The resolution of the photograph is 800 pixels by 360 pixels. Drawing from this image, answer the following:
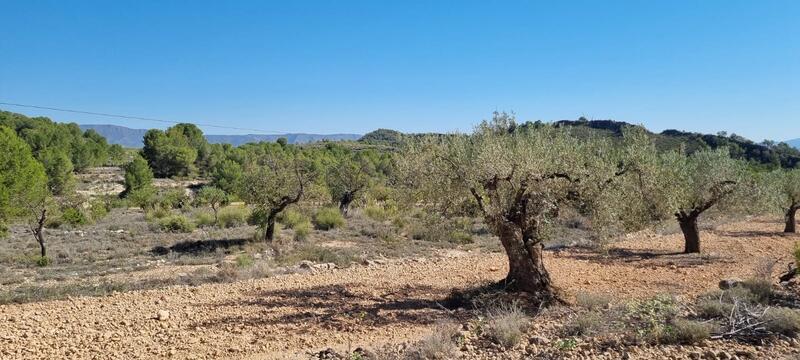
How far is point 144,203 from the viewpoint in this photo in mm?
43875

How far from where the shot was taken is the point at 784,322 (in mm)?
7234

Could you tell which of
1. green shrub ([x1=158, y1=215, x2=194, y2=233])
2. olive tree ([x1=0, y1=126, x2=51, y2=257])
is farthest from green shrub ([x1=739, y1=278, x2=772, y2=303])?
green shrub ([x1=158, y1=215, x2=194, y2=233])

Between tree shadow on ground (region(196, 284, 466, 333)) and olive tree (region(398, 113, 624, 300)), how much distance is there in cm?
205

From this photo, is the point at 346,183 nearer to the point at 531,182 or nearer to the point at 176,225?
the point at 176,225

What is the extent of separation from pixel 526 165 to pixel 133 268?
43.5 feet

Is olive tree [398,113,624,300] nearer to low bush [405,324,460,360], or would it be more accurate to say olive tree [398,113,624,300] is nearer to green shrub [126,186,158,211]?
low bush [405,324,460,360]

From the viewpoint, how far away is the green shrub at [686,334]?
6996mm

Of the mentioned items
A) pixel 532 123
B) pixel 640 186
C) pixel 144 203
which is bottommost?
pixel 144 203

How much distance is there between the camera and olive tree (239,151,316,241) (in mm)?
22703

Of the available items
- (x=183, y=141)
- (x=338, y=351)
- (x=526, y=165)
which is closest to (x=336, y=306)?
(x=338, y=351)

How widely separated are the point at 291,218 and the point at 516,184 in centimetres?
1988

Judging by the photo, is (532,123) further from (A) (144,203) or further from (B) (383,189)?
(A) (144,203)

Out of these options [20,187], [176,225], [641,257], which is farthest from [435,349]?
[176,225]

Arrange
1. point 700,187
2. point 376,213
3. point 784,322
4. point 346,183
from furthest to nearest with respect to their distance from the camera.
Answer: point 346,183
point 376,213
point 700,187
point 784,322
